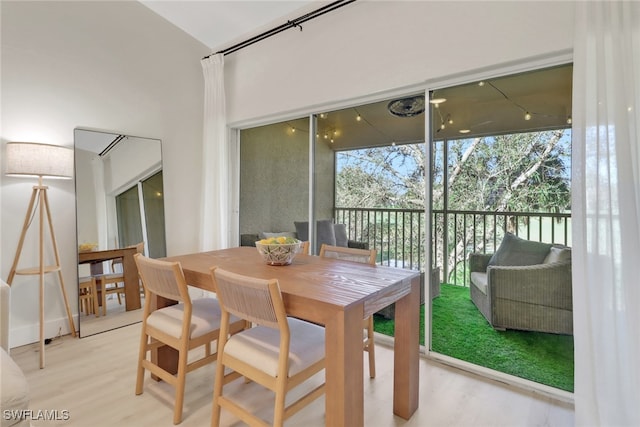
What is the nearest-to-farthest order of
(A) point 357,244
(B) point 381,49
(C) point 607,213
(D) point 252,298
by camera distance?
(D) point 252,298
(C) point 607,213
(B) point 381,49
(A) point 357,244

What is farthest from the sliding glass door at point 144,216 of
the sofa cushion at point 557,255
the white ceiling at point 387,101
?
the sofa cushion at point 557,255

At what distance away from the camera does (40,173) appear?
2.50m

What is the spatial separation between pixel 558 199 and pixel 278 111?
255cm

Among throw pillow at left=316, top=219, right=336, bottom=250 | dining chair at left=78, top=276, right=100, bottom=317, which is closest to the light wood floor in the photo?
dining chair at left=78, top=276, right=100, bottom=317

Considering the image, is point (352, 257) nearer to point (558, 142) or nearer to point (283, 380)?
point (283, 380)

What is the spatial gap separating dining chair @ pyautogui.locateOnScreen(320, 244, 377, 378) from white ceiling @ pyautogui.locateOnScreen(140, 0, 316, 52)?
88.6 inches

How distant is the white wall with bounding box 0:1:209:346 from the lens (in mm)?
2645

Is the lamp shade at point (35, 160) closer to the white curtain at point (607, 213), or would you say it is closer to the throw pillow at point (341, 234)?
the throw pillow at point (341, 234)

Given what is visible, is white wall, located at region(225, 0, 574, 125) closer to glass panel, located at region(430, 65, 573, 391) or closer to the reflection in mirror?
glass panel, located at region(430, 65, 573, 391)

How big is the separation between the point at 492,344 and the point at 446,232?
2.90 feet

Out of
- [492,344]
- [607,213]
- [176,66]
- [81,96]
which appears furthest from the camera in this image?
[176,66]

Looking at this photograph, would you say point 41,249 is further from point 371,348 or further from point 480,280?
point 480,280

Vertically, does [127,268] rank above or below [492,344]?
above

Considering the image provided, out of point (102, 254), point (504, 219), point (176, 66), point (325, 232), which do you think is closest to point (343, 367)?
point (504, 219)
